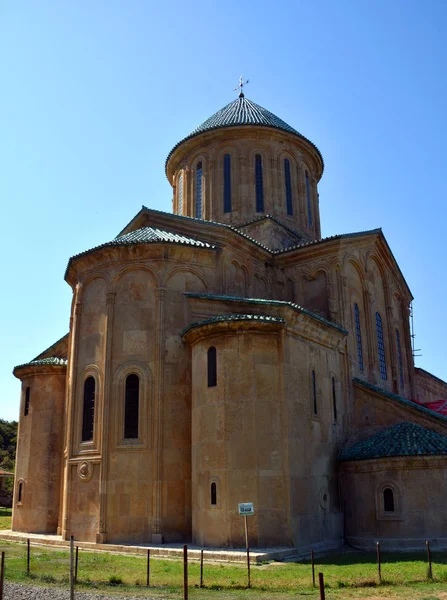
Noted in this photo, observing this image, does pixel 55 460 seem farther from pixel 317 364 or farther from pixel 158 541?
pixel 317 364

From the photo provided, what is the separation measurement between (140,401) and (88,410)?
6.37 feet

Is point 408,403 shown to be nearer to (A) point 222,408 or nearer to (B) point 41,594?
(A) point 222,408

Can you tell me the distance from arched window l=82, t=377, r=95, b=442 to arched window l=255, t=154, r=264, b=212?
1107cm

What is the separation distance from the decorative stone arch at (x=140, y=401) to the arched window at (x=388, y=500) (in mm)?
6779

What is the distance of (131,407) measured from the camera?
59.8 ft

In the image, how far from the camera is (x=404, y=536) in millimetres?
16500

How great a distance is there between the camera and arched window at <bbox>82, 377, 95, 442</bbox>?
61.2ft

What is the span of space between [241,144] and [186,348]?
11.8 meters

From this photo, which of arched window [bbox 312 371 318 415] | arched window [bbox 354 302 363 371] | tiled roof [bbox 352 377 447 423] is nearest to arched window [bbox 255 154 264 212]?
arched window [bbox 354 302 363 371]

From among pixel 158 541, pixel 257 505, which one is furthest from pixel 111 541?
pixel 257 505

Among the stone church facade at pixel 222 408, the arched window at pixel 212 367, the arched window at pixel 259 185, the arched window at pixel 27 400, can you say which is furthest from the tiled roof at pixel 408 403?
the arched window at pixel 27 400

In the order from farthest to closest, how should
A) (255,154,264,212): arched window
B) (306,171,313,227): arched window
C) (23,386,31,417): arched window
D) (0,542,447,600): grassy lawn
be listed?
(306,171,313,227): arched window < (255,154,264,212): arched window < (23,386,31,417): arched window < (0,542,447,600): grassy lawn

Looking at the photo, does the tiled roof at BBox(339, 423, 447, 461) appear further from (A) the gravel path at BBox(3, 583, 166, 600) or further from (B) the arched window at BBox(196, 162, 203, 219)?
(B) the arched window at BBox(196, 162, 203, 219)

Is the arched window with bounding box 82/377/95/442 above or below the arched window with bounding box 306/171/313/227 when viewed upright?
below
